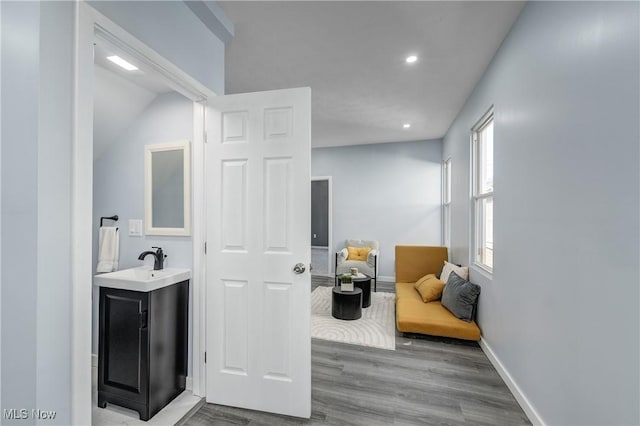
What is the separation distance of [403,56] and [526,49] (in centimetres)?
93

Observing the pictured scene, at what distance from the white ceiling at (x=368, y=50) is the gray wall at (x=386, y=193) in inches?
70.3

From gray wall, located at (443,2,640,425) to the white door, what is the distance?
4.54 feet

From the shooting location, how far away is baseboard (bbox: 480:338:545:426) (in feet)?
5.57

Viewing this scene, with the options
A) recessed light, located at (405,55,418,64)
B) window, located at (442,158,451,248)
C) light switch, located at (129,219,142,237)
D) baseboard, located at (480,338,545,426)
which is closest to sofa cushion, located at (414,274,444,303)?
baseboard, located at (480,338,545,426)

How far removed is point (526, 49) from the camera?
1862 millimetres

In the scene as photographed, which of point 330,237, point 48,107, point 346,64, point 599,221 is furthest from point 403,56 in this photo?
point 330,237

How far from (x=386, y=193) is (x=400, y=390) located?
160 inches

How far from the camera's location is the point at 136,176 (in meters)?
2.33

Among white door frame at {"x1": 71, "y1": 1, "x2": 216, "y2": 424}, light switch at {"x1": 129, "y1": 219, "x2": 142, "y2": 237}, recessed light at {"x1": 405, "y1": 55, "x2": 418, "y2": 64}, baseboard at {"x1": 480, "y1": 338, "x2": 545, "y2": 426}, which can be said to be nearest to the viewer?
white door frame at {"x1": 71, "y1": 1, "x2": 216, "y2": 424}

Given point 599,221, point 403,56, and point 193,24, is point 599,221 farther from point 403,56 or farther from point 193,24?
point 193,24

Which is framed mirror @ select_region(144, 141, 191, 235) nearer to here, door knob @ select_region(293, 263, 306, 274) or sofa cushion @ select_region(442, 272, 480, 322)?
door knob @ select_region(293, 263, 306, 274)

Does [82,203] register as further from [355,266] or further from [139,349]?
[355,266]

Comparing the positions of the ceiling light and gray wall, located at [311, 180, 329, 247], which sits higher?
the ceiling light

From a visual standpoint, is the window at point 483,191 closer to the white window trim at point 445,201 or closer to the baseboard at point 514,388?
the baseboard at point 514,388
